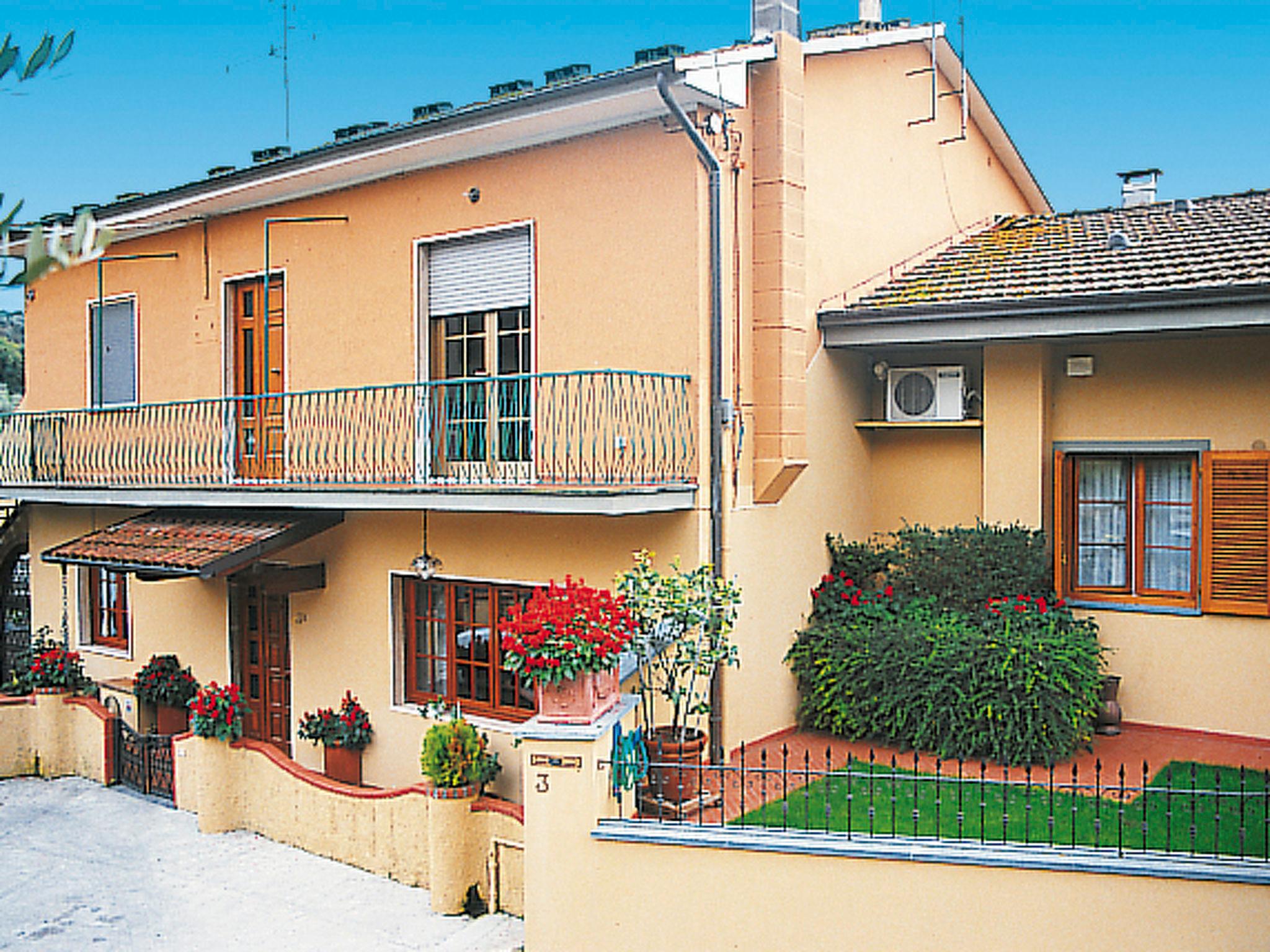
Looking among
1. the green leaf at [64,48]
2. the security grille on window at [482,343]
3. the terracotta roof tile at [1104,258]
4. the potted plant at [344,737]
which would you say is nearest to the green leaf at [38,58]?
the green leaf at [64,48]

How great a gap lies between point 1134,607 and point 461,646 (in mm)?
6235

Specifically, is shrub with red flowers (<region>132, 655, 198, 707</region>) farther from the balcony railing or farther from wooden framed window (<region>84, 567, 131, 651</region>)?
the balcony railing

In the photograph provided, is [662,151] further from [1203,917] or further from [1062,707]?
[1203,917]

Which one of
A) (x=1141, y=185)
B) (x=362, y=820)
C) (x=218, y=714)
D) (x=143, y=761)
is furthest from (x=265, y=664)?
(x=1141, y=185)

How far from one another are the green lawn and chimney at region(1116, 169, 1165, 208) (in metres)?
8.91

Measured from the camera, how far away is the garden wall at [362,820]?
8.95 metres

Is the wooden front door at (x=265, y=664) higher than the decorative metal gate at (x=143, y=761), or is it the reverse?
the wooden front door at (x=265, y=664)

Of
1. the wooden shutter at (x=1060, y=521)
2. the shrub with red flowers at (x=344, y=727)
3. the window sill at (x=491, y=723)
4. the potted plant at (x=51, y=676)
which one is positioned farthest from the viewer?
the potted plant at (x=51, y=676)

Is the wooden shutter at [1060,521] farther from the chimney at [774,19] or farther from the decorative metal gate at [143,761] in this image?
the decorative metal gate at [143,761]

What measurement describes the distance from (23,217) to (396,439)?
8.08 m

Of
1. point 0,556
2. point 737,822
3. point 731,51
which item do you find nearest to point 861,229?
point 731,51

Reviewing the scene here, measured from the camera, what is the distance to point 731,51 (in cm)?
959

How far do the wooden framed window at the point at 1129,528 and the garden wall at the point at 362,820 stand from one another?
5749mm

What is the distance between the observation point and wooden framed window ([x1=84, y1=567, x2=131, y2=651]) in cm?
1500
